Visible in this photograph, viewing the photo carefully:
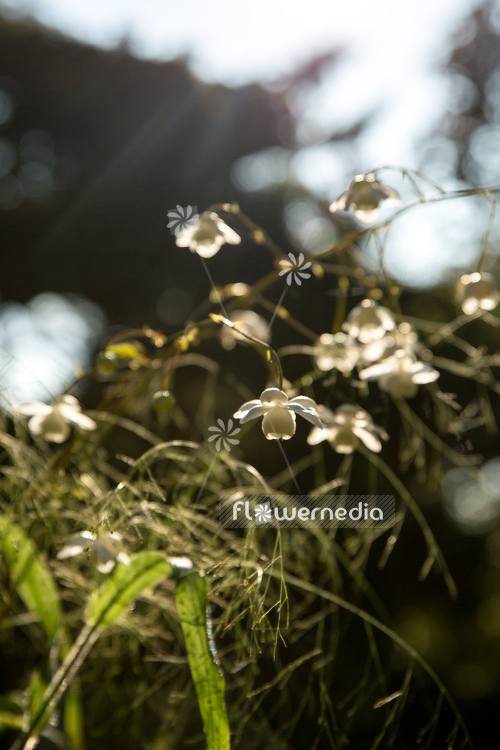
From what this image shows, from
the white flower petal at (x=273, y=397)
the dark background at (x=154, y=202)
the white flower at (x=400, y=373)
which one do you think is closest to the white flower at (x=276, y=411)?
the white flower petal at (x=273, y=397)

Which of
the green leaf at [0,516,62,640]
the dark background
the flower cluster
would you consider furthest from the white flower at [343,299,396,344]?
the dark background

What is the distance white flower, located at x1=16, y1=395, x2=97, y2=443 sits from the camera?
31cm

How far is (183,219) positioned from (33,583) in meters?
0.23

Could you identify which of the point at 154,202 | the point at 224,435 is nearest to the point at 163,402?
the point at 224,435

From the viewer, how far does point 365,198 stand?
0.94ft

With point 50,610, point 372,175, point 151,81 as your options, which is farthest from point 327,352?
point 151,81

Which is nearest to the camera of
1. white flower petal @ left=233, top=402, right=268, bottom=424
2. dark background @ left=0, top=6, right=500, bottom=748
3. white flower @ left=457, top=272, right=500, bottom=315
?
white flower petal @ left=233, top=402, right=268, bottom=424

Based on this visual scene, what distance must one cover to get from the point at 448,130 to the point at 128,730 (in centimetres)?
137

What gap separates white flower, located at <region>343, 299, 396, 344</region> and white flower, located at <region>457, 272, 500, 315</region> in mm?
47

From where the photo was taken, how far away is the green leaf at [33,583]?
0.31 m

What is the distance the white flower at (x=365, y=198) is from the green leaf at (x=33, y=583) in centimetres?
25

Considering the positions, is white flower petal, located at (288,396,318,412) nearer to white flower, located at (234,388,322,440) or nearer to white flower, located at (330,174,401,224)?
white flower, located at (234,388,322,440)

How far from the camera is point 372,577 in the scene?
46.9 inches

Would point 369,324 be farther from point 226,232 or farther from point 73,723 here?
point 73,723
